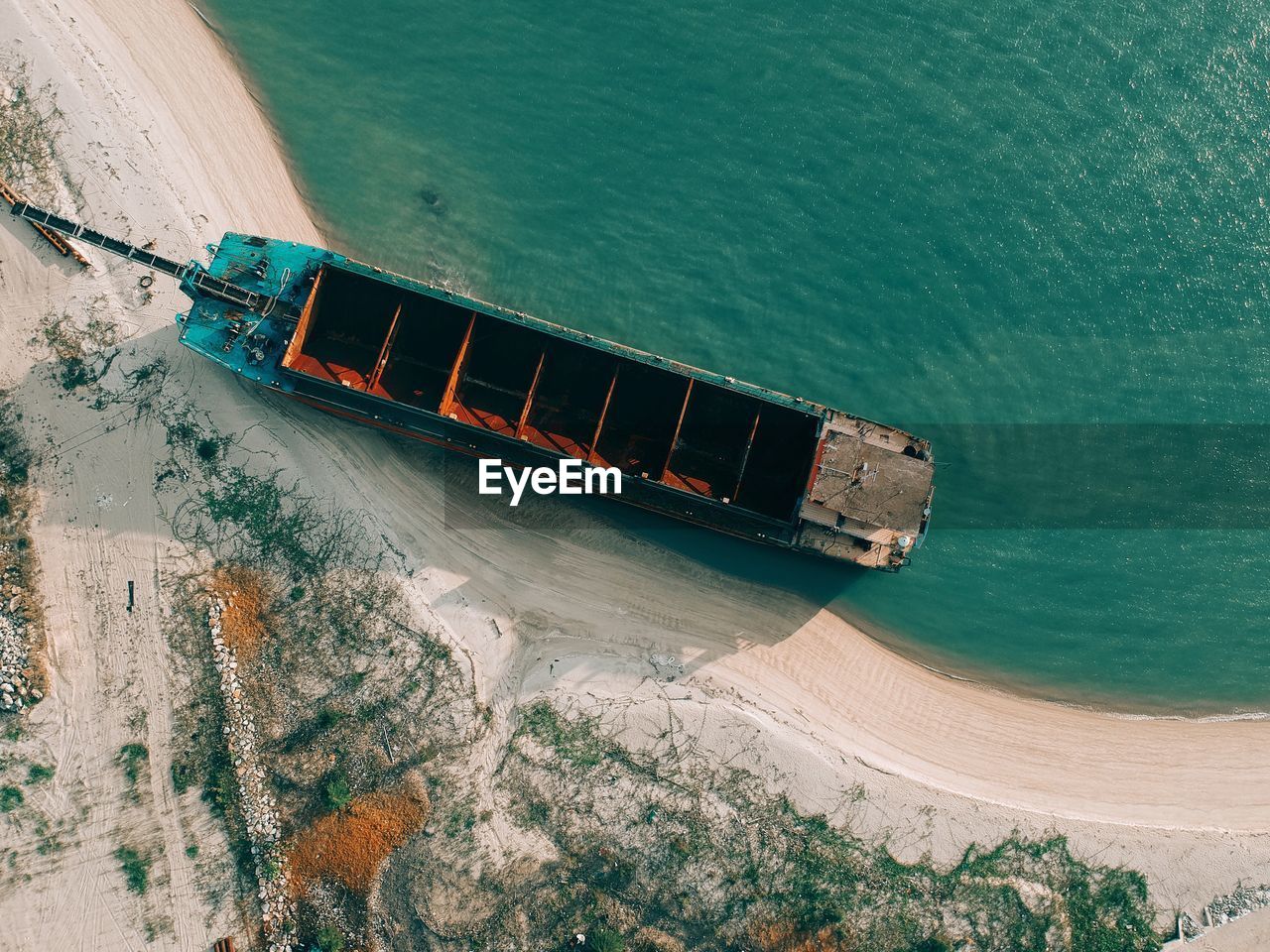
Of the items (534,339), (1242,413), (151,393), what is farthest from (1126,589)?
(151,393)

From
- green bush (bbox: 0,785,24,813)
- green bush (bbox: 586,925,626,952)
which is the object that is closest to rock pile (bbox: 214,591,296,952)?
green bush (bbox: 0,785,24,813)

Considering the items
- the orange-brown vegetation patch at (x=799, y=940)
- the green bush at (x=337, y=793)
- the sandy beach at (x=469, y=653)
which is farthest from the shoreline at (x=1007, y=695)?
the green bush at (x=337, y=793)

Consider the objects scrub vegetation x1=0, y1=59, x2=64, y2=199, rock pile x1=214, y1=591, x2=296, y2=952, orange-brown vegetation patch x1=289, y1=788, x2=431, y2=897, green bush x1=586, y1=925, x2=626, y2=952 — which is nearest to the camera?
green bush x1=586, y1=925, x2=626, y2=952

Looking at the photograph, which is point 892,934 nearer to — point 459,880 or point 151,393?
point 459,880

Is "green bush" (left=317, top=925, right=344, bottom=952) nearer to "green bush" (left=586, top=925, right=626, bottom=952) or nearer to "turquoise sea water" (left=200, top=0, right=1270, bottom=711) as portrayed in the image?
"green bush" (left=586, top=925, right=626, bottom=952)

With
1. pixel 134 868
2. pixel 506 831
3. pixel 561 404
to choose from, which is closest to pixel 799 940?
pixel 506 831

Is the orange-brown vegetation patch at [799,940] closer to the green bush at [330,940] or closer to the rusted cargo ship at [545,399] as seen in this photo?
the rusted cargo ship at [545,399]

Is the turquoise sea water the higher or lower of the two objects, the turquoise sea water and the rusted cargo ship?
the higher
